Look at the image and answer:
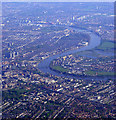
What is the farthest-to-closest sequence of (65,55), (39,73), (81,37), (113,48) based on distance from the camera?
(81,37), (113,48), (65,55), (39,73)

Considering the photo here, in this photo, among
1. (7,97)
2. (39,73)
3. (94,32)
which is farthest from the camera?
(94,32)

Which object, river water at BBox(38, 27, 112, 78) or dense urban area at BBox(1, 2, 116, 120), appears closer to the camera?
dense urban area at BBox(1, 2, 116, 120)

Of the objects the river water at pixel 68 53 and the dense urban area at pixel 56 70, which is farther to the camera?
the river water at pixel 68 53

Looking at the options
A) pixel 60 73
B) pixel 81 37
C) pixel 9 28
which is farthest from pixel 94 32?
pixel 60 73

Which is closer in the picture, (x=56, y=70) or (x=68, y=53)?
(x=56, y=70)

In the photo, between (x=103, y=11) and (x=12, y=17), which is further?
(x=103, y=11)

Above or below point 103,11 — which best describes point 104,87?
below

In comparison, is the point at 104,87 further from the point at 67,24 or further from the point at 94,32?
the point at 67,24

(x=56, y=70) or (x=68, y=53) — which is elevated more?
(x=68, y=53)
